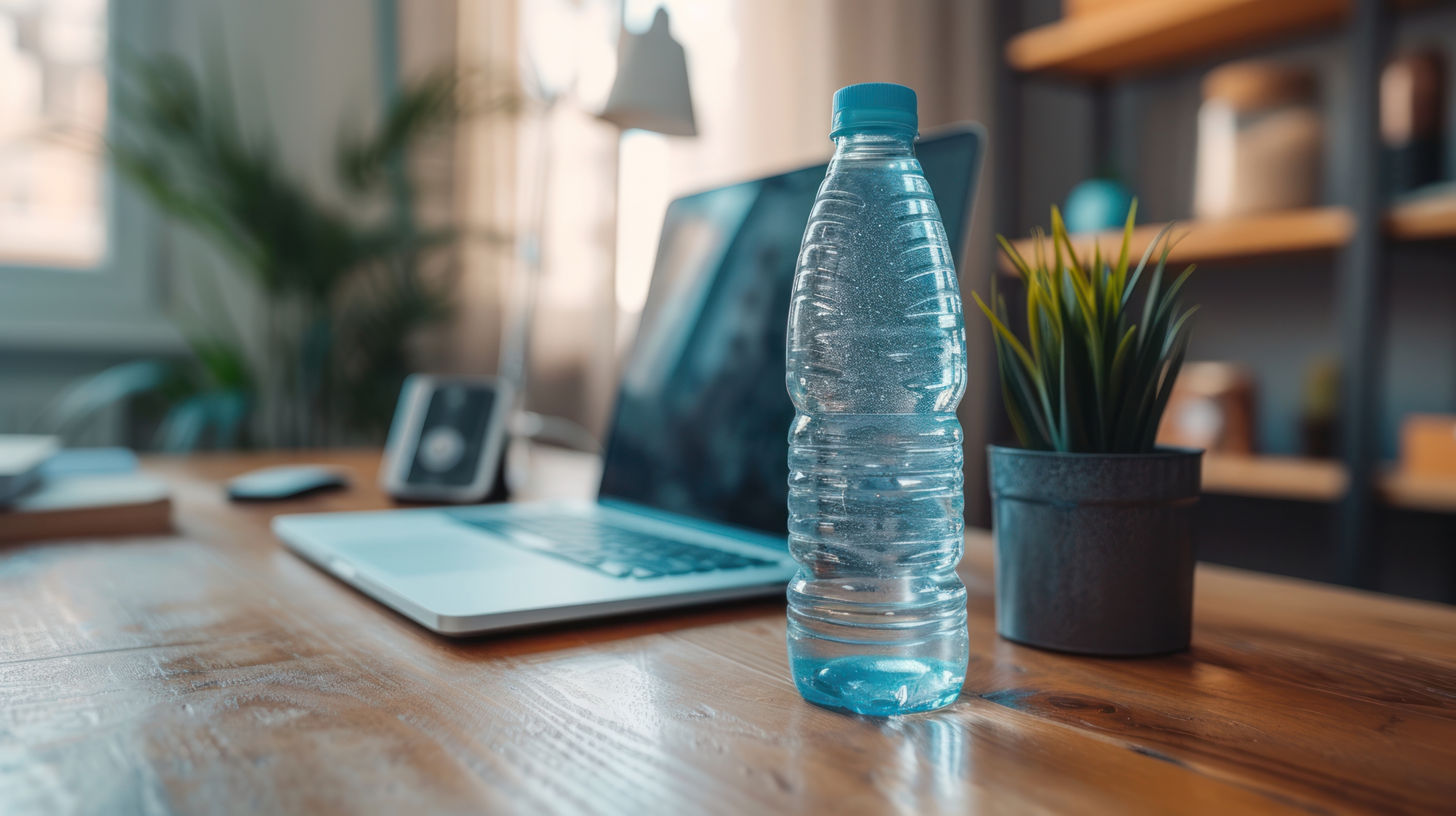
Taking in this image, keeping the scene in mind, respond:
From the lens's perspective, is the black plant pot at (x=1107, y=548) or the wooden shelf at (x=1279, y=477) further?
the wooden shelf at (x=1279, y=477)

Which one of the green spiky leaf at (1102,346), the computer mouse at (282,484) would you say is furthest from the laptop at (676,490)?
the computer mouse at (282,484)

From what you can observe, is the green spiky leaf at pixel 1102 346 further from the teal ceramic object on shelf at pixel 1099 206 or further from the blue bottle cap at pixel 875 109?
the teal ceramic object on shelf at pixel 1099 206

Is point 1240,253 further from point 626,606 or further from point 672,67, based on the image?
point 626,606

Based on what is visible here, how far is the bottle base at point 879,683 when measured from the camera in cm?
41

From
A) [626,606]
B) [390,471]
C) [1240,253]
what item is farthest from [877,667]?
[1240,253]

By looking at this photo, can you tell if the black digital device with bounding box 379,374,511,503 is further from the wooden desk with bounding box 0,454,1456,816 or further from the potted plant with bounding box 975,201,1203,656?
the potted plant with bounding box 975,201,1203,656

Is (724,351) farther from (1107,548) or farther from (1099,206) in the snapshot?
(1099,206)

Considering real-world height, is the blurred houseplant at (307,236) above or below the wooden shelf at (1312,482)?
above

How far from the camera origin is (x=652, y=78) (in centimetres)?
95

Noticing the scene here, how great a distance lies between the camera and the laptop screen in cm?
73

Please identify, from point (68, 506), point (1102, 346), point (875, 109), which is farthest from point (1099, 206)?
point (68, 506)

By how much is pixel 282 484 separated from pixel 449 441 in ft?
0.62

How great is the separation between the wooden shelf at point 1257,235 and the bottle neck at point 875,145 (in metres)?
1.09

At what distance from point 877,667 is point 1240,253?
1536mm
